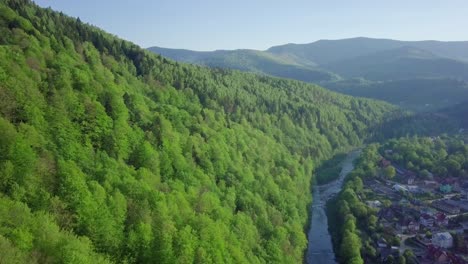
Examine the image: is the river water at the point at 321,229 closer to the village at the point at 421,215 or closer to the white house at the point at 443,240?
the village at the point at 421,215

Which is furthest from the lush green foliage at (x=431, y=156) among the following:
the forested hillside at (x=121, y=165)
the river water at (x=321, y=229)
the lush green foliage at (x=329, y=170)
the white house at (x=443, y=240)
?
the white house at (x=443, y=240)

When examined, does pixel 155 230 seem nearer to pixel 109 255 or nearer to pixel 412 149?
pixel 109 255

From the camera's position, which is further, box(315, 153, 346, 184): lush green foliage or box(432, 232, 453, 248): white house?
box(315, 153, 346, 184): lush green foliage

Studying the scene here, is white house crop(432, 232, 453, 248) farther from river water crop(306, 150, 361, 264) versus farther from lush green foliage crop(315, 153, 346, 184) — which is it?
lush green foliage crop(315, 153, 346, 184)

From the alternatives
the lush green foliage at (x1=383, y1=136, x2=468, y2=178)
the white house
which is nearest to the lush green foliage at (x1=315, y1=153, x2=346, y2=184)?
the lush green foliage at (x1=383, y1=136, x2=468, y2=178)

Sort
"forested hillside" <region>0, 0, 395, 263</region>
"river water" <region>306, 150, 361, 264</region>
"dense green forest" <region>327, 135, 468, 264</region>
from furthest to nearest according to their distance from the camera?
"river water" <region>306, 150, 361, 264</region>
"dense green forest" <region>327, 135, 468, 264</region>
"forested hillside" <region>0, 0, 395, 263</region>

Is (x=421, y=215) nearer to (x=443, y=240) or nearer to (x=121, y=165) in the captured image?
(x=443, y=240)
